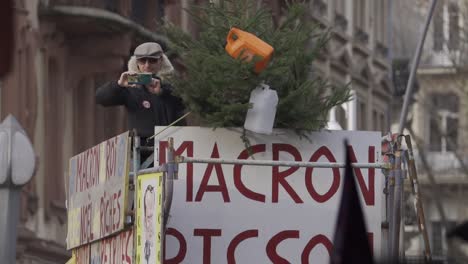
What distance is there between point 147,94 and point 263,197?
98 cm

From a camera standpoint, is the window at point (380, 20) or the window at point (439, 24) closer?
the window at point (439, 24)

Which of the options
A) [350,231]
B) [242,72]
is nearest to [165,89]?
[242,72]

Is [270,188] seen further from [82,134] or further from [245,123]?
[82,134]

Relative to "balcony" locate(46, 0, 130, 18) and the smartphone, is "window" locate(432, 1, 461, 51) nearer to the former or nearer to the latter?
"balcony" locate(46, 0, 130, 18)

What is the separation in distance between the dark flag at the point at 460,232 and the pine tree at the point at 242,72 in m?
4.67

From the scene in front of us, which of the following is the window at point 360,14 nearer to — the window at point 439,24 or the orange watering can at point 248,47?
the window at point 439,24

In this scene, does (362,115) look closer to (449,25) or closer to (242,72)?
(449,25)

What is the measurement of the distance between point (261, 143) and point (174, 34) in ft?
2.18

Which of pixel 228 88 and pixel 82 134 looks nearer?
pixel 228 88

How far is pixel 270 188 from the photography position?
9.96m

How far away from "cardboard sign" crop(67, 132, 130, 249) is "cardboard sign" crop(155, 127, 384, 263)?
0.27m

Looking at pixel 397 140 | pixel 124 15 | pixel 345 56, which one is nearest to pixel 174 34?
pixel 397 140

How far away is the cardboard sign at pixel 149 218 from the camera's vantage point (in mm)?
8711

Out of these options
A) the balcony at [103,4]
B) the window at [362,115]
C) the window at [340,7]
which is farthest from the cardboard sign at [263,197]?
the window at [362,115]
